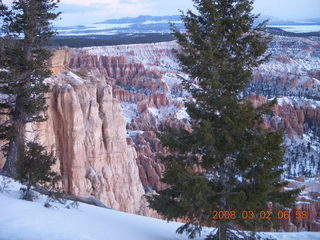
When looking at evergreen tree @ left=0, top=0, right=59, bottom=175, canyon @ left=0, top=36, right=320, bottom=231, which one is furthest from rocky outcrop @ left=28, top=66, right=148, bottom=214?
evergreen tree @ left=0, top=0, right=59, bottom=175

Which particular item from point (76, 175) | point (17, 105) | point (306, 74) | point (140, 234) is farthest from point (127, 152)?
point (306, 74)

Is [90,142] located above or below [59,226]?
below

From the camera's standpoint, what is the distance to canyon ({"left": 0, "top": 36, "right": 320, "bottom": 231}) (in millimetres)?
17203

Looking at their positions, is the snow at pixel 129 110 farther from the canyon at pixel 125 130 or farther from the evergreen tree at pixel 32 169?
the evergreen tree at pixel 32 169

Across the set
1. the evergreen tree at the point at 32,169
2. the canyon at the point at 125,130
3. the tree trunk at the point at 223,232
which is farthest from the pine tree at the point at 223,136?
the evergreen tree at the point at 32,169

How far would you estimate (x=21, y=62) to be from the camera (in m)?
11.2

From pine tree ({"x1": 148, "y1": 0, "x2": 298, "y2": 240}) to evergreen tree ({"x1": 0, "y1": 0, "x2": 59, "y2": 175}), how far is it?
5616mm

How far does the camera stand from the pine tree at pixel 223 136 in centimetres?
677

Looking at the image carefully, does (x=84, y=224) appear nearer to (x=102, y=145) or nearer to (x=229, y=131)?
(x=229, y=131)

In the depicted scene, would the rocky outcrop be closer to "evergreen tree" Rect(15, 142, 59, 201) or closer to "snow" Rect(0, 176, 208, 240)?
"evergreen tree" Rect(15, 142, 59, 201)

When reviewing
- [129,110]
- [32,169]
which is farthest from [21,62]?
[129,110]

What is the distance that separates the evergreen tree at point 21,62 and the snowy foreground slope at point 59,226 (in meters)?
2.52

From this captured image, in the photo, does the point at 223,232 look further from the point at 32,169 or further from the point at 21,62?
the point at 21,62

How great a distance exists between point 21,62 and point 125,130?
1027cm
